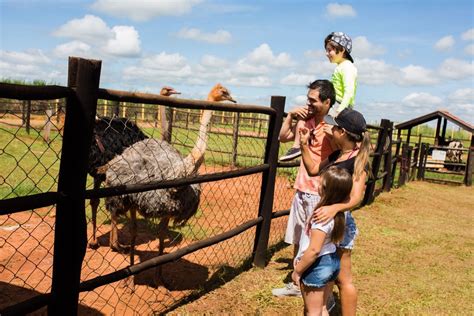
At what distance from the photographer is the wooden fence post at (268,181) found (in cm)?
466

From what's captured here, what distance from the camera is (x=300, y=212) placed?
3.94 meters

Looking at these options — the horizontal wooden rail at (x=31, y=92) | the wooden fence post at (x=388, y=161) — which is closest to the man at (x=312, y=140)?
the horizontal wooden rail at (x=31, y=92)

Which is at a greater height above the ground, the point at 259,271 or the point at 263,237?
the point at 263,237

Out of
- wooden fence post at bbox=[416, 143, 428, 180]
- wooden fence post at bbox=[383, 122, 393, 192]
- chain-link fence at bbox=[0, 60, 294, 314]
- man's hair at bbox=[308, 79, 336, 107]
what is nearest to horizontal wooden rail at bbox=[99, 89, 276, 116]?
chain-link fence at bbox=[0, 60, 294, 314]

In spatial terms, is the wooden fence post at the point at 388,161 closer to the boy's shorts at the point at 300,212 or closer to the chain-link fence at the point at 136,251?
the chain-link fence at the point at 136,251

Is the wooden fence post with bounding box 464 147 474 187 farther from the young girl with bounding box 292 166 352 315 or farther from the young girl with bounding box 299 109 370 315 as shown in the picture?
the young girl with bounding box 292 166 352 315

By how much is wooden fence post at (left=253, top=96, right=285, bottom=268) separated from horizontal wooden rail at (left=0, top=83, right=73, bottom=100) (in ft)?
8.55

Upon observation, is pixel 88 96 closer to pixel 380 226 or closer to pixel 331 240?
pixel 331 240

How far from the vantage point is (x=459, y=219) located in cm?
891

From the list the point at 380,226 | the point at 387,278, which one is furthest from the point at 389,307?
the point at 380,226

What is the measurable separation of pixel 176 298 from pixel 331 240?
1.83 meters

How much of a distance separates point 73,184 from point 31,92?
1.78 feet

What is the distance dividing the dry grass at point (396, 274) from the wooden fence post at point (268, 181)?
223mm

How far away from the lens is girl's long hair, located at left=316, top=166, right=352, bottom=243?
2.79m
